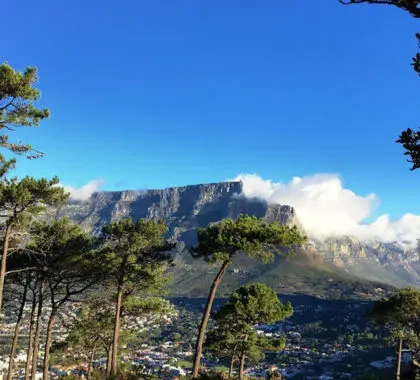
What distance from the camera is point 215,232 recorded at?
68.5 feet

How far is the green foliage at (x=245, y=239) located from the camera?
66.0 ft

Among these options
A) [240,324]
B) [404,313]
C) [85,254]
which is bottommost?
Result: [240,324]

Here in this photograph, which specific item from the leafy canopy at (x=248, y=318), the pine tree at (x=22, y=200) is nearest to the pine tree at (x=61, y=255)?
the pine tree at (x=22, y=200)

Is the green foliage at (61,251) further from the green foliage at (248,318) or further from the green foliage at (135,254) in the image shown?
the green foliage at (248,318)

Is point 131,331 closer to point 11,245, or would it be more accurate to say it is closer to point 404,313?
point 11,245

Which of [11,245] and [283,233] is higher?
[283,233]

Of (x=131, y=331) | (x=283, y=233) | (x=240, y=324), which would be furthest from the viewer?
(x=131, y=331)

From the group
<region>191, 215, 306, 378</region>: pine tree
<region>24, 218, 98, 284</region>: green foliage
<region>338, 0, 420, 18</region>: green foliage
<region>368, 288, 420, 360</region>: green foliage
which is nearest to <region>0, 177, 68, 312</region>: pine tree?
<region>24, 218, 98, 284</region>: green foliage

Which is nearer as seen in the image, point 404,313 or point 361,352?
point 404,313

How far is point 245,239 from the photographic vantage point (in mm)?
19953

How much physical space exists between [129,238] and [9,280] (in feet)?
29.2

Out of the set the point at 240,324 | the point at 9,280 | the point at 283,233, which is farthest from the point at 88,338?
the point at 283,233

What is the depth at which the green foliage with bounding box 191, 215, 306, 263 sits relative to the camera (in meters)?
20.1

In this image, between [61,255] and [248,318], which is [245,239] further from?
[248,318]
